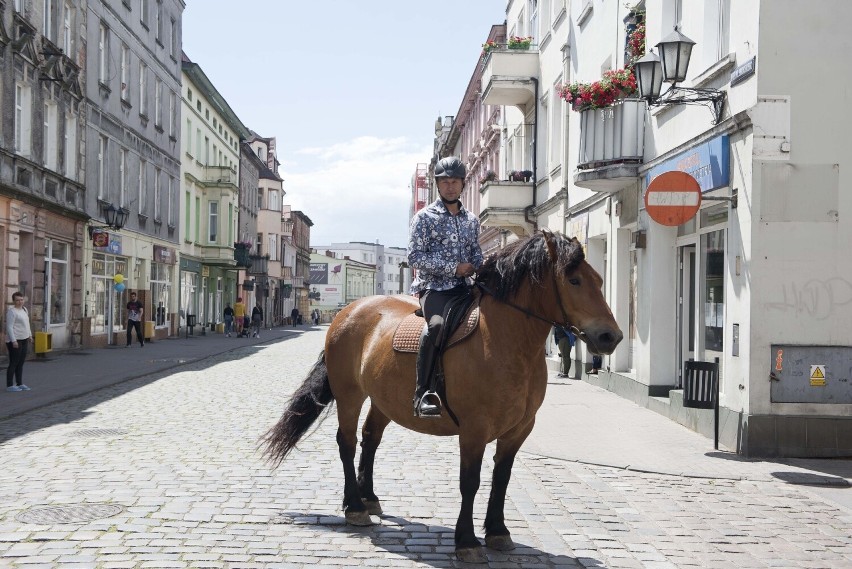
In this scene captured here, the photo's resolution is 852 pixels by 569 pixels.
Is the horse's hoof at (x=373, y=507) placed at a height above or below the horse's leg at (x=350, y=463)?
below

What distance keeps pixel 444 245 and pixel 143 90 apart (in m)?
32.5

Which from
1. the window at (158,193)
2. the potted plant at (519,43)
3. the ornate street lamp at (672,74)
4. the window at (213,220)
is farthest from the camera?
the window at (213,220)

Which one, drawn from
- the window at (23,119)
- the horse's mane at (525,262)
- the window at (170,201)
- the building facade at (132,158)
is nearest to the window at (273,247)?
the building facade at (132,158)

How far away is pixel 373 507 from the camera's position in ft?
22.2

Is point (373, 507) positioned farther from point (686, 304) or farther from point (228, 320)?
point (228, 320)

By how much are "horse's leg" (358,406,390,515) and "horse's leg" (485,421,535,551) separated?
3.71ft

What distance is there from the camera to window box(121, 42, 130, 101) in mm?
33125

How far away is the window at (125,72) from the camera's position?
33125 mm

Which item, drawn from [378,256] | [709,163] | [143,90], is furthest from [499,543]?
[378,256]

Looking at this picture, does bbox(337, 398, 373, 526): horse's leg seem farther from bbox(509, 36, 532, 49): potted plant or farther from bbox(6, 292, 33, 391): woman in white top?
bbox(509, 36, 532, 49): potted plant

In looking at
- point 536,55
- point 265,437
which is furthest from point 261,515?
point 536,55

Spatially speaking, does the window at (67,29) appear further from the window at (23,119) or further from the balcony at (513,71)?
the balcony at (513,71)

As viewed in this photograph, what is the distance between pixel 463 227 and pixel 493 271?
0.48 m

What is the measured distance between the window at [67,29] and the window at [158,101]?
10437mm
